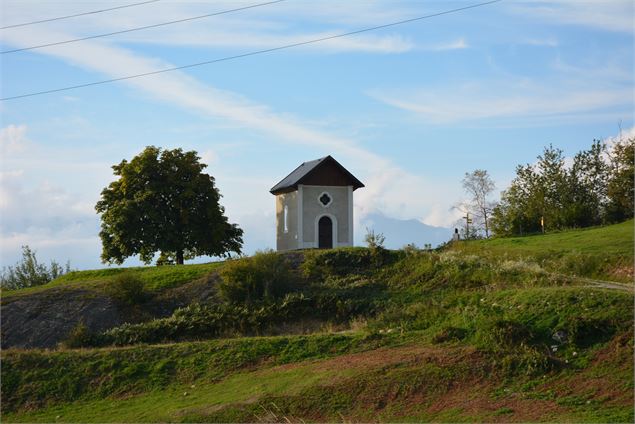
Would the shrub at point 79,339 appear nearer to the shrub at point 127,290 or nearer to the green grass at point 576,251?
the shrub at point 127,290

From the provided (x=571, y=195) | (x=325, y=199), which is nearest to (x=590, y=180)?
(x=571, y=195)

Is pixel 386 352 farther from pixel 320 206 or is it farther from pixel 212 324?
pixel 320 206

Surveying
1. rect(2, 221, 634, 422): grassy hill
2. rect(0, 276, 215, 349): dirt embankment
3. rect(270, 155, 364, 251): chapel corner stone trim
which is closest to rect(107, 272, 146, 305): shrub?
rect(0, 276, 215, 349): dirt embankment

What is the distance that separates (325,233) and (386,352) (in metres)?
22.5

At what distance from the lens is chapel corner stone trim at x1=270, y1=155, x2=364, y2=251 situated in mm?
45469

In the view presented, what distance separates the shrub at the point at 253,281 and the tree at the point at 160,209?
38.7 feet

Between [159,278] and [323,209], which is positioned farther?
[323,209]

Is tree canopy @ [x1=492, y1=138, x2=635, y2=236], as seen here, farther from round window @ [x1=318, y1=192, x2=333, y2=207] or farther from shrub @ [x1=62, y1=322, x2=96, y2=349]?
shrub @ [x1=62, y1=322, x2=96, y2=349]

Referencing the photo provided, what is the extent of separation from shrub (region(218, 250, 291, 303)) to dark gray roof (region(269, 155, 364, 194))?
1101 cm

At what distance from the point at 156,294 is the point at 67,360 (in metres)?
9.26

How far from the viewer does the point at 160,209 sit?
4606 cm

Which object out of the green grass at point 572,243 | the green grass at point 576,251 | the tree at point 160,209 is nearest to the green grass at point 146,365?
the green grass at point 576,251

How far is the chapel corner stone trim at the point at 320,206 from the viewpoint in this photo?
45469mm

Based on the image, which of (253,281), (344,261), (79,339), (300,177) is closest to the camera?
(79,339)
